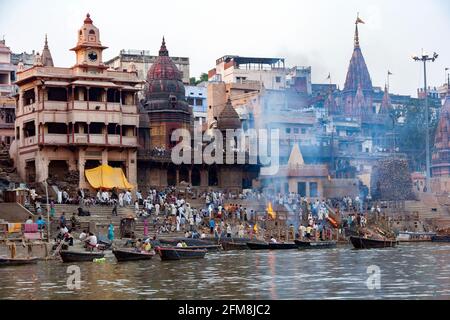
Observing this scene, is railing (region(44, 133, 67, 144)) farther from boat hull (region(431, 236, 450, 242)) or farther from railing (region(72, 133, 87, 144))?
boat hull (region(431, 236, 450, 242))

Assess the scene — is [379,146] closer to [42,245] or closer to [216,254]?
[216,254]

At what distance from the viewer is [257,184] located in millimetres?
49062

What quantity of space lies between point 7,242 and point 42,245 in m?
1.07

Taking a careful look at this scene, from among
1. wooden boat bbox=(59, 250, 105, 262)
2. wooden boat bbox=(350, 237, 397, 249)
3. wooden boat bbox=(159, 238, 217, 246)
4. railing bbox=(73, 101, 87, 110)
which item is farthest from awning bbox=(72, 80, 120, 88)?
wooden boat bbox=(59, 250, 105, 262)

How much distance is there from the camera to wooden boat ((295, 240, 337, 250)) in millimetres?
35213

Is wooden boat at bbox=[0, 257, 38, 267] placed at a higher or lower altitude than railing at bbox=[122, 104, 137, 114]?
lower

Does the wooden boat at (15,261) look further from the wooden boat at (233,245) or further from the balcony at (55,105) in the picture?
the balcony at (55,105)

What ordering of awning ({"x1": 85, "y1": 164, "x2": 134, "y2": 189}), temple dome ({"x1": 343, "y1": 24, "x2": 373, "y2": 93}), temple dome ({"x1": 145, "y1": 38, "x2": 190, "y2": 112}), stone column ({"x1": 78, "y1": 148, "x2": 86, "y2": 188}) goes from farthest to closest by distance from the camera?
temple dome ({"x1": 343, "y1": 24, "x2": 373, "y2": 93})
temple dome ({"x1": 145, "y1": 38, "x2": 190, "y2": 112})
stone column ({"x1": 78, "y1": 148, "x2": 86, "y2": 188})
awning ({"x1": 85, "y1": 164, "x2": 134, "y2": 189})

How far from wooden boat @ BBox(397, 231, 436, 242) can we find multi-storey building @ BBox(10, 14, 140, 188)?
13332mm

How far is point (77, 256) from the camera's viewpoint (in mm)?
26625

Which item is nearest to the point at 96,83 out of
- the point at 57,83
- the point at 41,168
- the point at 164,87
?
the point at 57,83

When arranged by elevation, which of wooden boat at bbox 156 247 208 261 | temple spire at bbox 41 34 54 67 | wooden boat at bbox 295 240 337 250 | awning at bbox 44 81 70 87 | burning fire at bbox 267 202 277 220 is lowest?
wooden boat at bbox 295 240 337 250

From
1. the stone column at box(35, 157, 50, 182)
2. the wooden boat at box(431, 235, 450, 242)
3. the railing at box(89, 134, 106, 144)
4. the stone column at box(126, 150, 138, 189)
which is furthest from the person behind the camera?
the stone column at box(126, 150, 138, 189)
